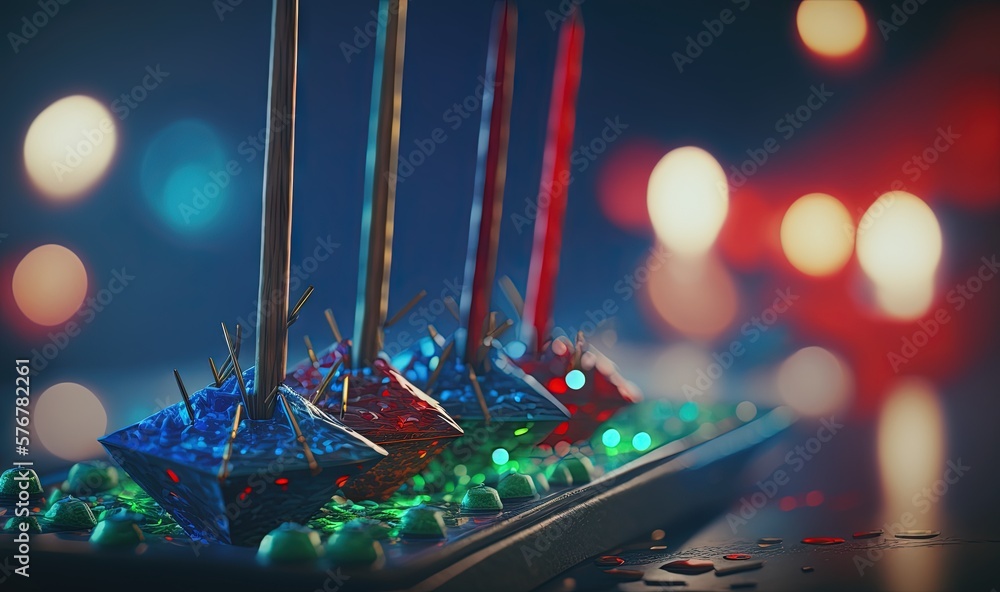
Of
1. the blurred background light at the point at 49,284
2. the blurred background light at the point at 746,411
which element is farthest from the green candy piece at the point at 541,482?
the blurred background light at the point at 49,284

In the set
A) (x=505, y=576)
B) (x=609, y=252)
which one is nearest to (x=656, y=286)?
(x=609, y=252)

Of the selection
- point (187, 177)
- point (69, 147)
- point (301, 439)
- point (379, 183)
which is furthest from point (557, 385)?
point (187, 177)

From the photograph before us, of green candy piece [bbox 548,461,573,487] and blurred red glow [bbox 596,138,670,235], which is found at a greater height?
blurred red glow [bbox 596,138,670,235]

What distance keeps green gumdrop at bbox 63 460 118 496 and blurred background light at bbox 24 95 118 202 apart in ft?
1.25

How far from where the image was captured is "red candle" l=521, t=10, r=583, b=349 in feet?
3.03

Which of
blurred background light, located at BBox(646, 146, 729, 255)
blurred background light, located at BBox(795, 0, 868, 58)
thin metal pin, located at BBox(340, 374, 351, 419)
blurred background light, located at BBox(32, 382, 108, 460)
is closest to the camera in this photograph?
thin metal pin, located at BBox(340, 374, 351, 419)

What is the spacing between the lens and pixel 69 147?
42.2 inches

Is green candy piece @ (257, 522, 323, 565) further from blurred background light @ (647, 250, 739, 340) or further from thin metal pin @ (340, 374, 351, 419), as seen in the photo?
blurred background light @ (647, 250, 739, 340)

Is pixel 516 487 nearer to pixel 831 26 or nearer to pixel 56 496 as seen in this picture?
pixel 56 496

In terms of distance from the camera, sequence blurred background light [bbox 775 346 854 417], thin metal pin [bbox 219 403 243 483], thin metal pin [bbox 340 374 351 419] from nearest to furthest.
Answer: thin metal pin [bbox 219 403 243 483] → thin metal pin [bbox 340 374 351 419] → blurred background light [bbox 775 346 854 417]

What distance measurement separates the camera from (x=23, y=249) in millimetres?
1043

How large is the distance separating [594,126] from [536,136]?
21 cm

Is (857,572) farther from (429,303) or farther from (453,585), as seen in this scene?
(429,303)

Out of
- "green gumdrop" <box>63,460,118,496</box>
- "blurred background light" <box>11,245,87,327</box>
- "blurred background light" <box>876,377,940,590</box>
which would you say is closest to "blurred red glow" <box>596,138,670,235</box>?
"blurred background light" <box>876,377,940,590</box>
